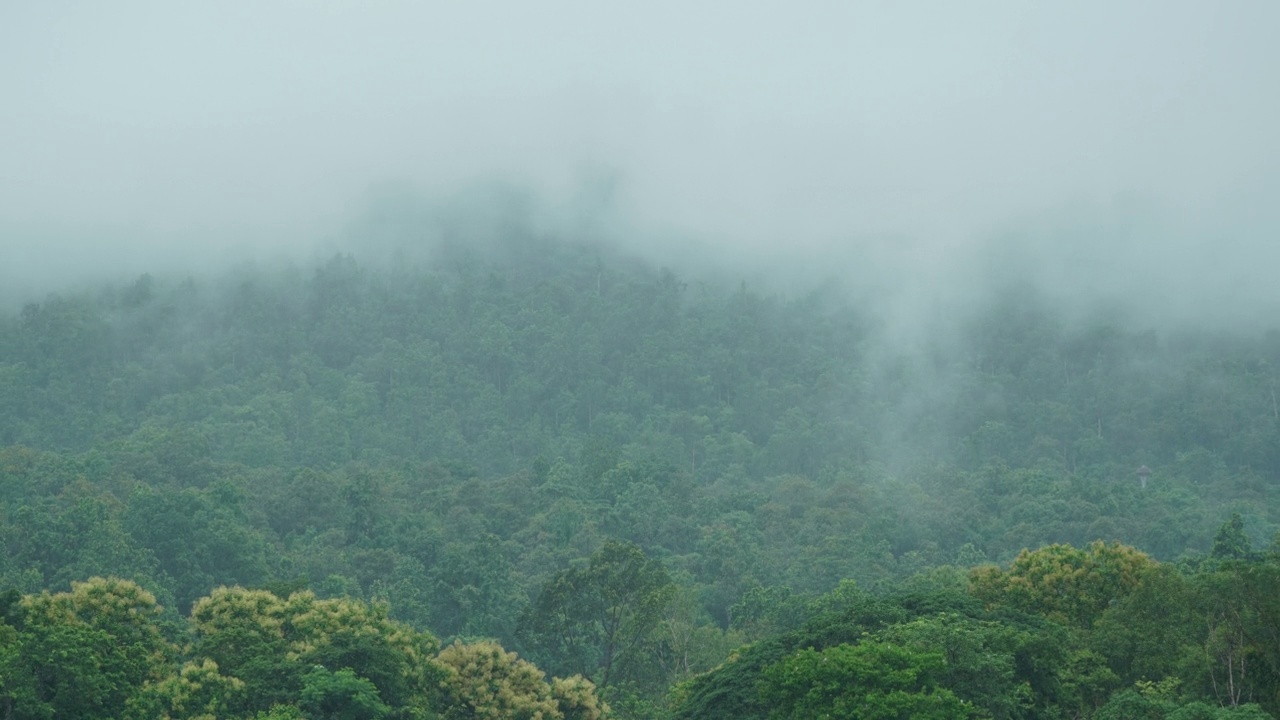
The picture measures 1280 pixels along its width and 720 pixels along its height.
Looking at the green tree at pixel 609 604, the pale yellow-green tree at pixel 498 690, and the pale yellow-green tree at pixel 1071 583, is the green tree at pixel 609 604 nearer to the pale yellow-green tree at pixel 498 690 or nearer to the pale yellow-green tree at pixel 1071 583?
the pale yellow-green tree at pixel 498 690

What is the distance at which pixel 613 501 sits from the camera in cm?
9062

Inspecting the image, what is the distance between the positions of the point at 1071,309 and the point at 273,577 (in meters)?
84.1

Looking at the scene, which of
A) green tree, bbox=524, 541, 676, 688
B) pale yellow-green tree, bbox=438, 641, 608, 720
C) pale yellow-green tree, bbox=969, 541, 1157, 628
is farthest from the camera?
green tree, bbox=524, 541, 676, 688

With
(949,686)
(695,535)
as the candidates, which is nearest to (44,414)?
(695,535)

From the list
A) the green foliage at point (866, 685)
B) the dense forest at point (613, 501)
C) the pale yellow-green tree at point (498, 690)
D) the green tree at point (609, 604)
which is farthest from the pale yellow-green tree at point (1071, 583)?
the green tree at point (609, 604)

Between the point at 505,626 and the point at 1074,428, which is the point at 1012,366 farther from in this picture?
the point at 505,626

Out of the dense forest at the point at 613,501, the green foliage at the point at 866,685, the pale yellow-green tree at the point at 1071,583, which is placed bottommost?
the dense forest at the point at 613,501

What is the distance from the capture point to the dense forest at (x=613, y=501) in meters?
36.2

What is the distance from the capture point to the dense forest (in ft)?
119

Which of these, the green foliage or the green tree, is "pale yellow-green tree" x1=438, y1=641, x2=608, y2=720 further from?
the green tree

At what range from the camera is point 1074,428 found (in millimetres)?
113438

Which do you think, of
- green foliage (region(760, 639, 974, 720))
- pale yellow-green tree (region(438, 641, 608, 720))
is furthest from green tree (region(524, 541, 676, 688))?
green foliage (region(760, 639, 974, 720))

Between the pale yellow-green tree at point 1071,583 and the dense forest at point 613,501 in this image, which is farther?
the pale yellow-green tree at point 1071,583

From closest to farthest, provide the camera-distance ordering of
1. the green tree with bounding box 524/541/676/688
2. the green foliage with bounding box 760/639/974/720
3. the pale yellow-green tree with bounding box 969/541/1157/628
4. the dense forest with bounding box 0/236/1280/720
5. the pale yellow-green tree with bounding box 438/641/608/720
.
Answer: the green foliage with bounding box 760/639/974/720 < the dense forest with bounding box 0/236/1280/720 < the pale yellow-green tree with bounding box 438/641/608/720 < the pale yellow-green tree with bounding box 969/541/1157/628 < the green tree with bounding box 524/541/676/688
